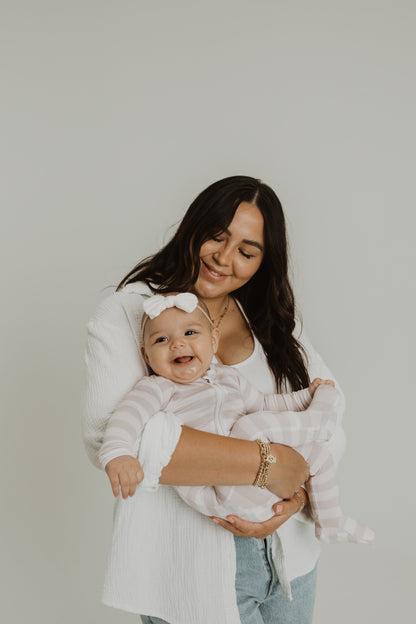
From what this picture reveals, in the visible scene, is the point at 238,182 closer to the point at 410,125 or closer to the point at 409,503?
the point at 410,125

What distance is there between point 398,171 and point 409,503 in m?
1.92

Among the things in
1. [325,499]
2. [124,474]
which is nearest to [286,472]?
[325,499]

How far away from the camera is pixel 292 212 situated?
369 centimetres

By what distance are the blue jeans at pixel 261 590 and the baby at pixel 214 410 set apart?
155mm

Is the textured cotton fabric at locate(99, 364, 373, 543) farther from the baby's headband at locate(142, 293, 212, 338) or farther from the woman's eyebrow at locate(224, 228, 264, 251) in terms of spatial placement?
the woman's eyebrow at locate(224, 228, 264, 251)

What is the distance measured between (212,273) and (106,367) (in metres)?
0.56

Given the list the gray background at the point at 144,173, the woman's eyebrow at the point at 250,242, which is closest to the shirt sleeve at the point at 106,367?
the woman's eyebrow at the point at 250,242

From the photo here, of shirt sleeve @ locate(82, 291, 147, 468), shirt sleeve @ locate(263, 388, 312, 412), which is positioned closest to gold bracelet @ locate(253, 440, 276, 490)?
shirt sleeve @ locate(263, 388, 312, 412)

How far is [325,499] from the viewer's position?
2.06 meters

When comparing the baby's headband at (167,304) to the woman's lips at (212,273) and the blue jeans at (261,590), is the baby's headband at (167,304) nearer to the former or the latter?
the woman's lips at (212,273)

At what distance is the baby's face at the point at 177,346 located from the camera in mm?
1917

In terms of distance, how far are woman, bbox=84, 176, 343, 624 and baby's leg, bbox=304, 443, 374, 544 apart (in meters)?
0.07

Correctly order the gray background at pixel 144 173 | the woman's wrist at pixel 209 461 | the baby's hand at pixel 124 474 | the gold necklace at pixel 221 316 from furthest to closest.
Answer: the gray background at pixel 144 173, the gold necklace at pixel 221 316, the woman's wrist at pixel 209 461, the baby's hand at pixel 124 474

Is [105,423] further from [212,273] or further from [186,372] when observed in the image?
[212,273]
